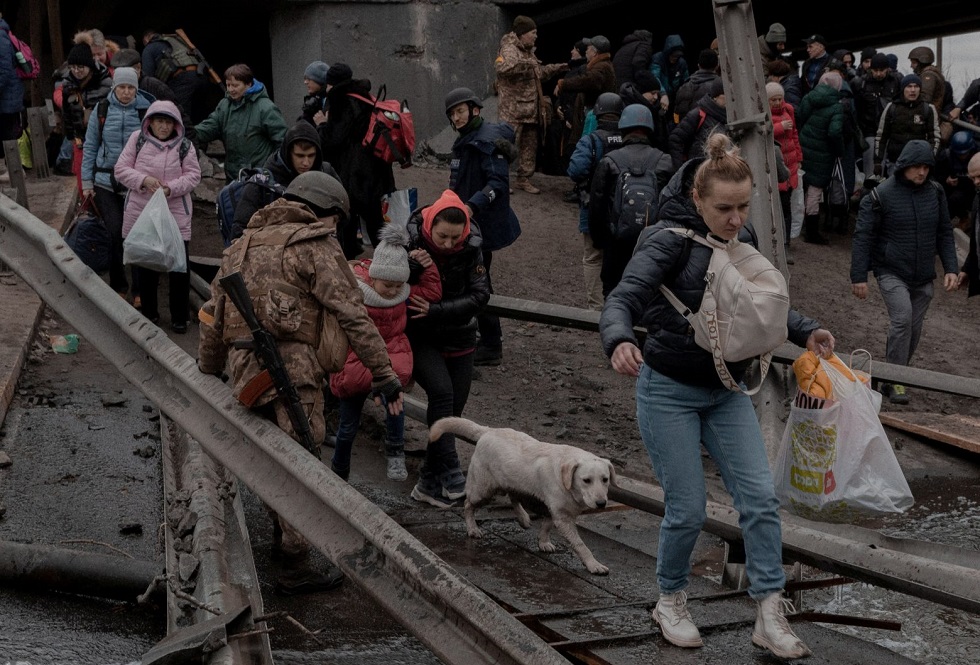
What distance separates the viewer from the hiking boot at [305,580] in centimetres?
538

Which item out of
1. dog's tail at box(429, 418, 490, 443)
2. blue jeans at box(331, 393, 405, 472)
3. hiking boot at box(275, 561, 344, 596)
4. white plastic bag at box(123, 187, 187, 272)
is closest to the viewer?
hiking boot at box(275, 561, 344, 596)

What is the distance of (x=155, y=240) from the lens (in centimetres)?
907

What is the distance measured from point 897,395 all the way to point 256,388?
755 centimetres

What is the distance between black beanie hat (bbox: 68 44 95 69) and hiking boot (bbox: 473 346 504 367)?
4.93 meters

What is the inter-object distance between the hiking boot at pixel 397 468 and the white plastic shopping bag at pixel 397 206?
3.08 metres

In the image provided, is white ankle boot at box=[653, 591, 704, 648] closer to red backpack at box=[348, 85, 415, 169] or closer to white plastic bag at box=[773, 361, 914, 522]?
white plastic bag at box=[773, 361, 914, 522]

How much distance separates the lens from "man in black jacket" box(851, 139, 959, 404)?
34.8 feet

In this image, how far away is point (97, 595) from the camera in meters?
4.89

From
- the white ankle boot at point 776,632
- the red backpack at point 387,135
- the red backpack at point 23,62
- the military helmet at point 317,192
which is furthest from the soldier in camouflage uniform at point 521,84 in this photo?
the white ankle boot at point 776,632

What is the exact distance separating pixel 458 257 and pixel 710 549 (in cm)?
228

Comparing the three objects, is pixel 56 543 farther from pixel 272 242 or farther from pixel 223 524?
pixel 272 242

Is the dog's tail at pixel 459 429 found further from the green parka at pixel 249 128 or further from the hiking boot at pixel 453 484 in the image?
the green parka at pixel 249 128

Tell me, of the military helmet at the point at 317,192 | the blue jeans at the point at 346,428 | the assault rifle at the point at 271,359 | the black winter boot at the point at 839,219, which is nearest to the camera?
the assault rifle at the point at 271,359

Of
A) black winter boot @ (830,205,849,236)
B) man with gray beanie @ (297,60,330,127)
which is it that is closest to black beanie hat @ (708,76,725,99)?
man with gray beanie @ (297,60,330,127)
